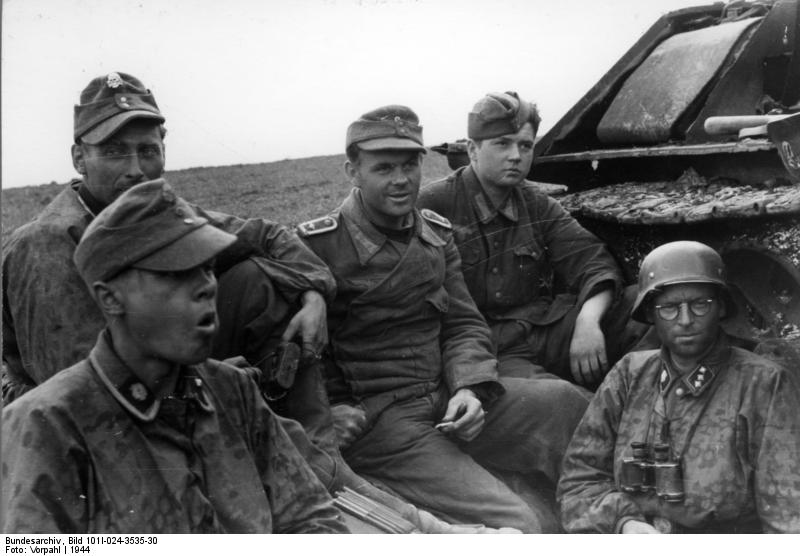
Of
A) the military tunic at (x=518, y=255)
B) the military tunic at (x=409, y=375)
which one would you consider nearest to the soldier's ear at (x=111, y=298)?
the military tunic at (x=409, y=375)

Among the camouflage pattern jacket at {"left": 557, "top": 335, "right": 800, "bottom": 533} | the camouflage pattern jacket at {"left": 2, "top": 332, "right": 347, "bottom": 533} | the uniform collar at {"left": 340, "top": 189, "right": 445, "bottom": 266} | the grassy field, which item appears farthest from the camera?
the grassy field

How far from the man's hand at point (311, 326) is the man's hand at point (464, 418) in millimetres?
568

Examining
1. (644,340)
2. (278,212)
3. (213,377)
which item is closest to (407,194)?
(644,340)

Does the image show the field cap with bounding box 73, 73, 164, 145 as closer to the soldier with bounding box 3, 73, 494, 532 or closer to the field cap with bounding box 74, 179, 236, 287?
the soldier with bounding box 3, 73, 494, 532

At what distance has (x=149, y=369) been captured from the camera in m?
2.76

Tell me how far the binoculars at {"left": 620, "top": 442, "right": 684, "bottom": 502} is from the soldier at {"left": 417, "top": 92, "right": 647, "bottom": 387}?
1297 mm

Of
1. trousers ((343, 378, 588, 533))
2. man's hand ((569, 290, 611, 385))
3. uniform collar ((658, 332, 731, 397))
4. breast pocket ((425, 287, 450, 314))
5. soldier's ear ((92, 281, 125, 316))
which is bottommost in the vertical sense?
trousers ((343, 378, 588, 533))

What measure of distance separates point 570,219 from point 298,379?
179cm

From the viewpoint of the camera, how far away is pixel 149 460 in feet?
8.90

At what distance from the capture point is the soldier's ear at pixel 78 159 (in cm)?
407

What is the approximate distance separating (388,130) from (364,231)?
17.1 inches

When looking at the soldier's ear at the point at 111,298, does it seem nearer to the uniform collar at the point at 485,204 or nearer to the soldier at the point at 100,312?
the soldier at the point at 100,312

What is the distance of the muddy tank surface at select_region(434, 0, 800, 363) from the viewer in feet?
15.1

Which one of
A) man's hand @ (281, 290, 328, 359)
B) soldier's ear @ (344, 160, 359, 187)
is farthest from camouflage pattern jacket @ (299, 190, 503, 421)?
man's hand @ (281, 290, 328, 359)
